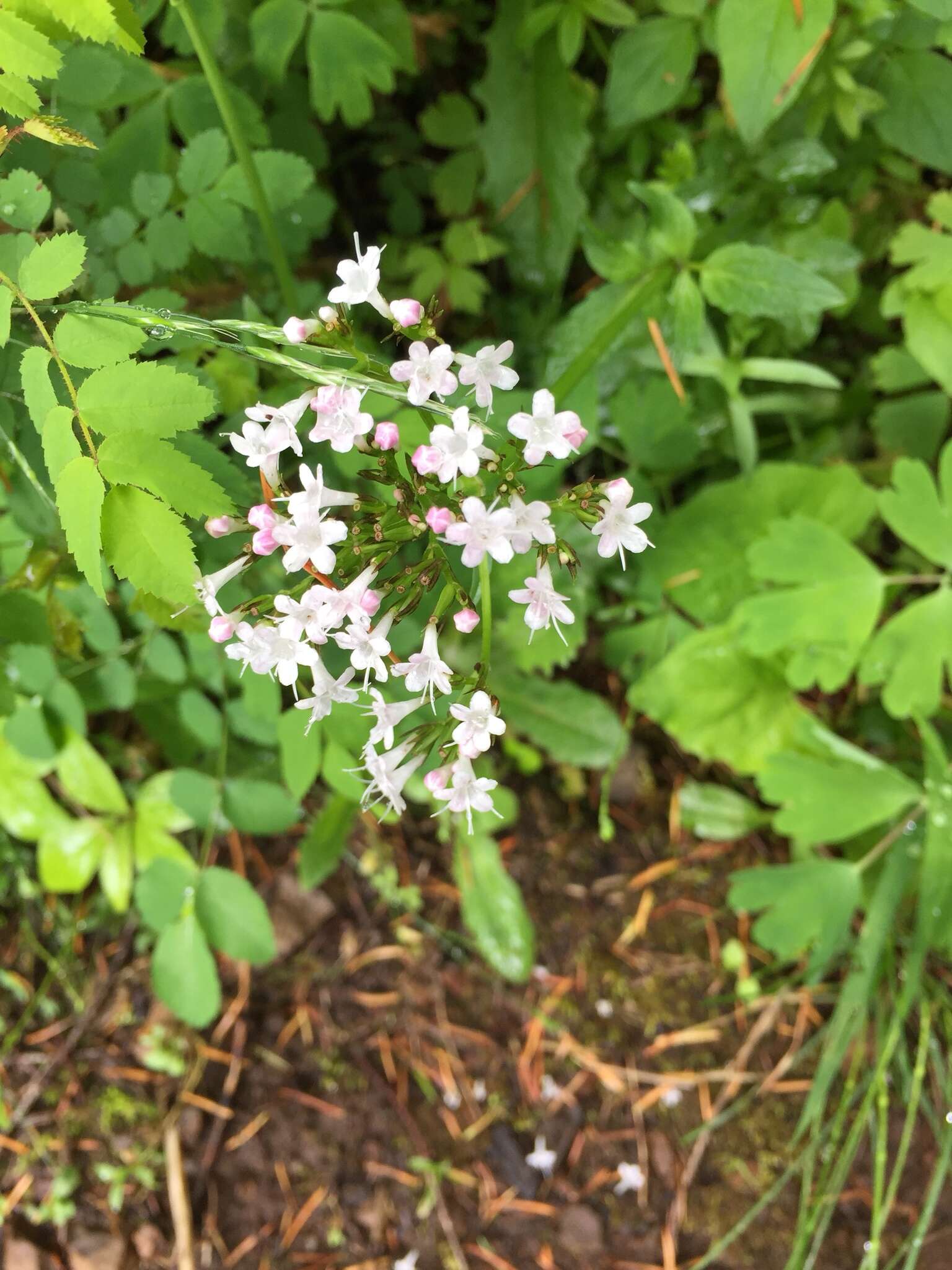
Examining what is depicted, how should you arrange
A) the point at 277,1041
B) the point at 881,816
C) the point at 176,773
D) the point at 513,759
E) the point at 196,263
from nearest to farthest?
the point at 196,263, the point at 176,773, the point at 881,816, the point at 277,1041, the point at 513,759

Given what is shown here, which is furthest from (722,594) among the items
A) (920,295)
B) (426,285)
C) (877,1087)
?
(877,1087)

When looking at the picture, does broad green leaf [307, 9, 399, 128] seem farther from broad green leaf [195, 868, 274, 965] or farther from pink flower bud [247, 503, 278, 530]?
broad green leaf [195, 868, 274, 965]

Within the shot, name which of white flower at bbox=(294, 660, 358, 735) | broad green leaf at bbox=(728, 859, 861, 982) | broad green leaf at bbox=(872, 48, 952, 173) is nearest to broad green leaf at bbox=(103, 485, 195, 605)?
white flower at bbox=(294, 660, 358, 735)

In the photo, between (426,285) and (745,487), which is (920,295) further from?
(426,285)

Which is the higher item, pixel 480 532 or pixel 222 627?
pixel 480 532

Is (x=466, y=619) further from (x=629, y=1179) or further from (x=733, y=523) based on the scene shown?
(x=629, y=1179)

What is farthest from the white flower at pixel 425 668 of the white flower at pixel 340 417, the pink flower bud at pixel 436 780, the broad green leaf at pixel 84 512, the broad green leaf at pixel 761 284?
the broad green leaf at pixel 761 284

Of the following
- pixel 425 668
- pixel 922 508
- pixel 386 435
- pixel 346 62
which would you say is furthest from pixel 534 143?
pixel 425 668
